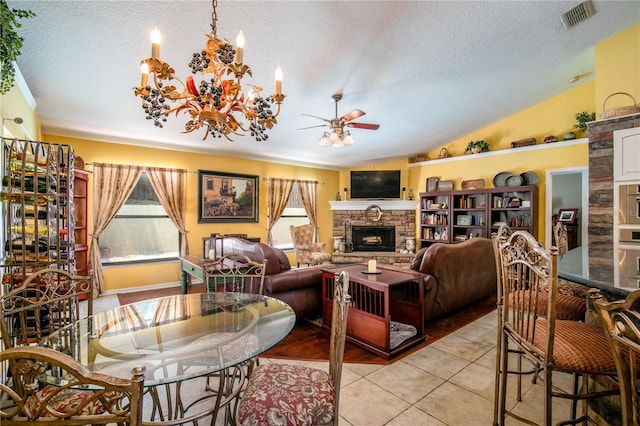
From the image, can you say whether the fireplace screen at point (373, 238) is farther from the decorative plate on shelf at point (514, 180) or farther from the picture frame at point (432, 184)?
the decorative plate on shelf at point (514, 180)

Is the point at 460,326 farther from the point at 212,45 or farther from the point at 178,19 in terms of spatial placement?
the point at 178,19

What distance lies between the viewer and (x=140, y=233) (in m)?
5.16

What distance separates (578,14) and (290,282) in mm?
4108

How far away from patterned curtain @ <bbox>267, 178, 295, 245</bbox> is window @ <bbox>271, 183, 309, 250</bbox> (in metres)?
0.28

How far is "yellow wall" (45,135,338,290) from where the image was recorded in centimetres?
475

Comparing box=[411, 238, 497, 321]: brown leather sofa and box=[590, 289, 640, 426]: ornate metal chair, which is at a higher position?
box=[590, 289, 640, 426]: ornate metal chair

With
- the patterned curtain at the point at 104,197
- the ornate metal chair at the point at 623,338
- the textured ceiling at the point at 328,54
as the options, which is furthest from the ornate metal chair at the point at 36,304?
the patterned curtain at the point at 104,197

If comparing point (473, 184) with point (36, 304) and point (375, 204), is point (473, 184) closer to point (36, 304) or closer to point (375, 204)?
point (375, 204)

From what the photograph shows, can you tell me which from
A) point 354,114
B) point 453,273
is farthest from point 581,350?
point 354,114

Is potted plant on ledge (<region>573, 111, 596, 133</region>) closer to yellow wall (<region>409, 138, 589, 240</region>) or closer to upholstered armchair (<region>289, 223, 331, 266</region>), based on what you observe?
yellow wall (<region>409, 138, 589, 240</region>)

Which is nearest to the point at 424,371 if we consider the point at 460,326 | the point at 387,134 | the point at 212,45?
the point at 460,326

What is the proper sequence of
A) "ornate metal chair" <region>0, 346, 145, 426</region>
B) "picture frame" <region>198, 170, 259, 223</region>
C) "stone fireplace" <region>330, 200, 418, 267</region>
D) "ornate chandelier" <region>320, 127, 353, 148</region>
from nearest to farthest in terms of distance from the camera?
"ornate metal chair" <region>0, 346, 145, 426</region> < "ornate chandelier" <region>320, 127, 353, 148</region> < "picture frame" <region>198, 170, 259, 223</region> < "stone fireplace" <region>330, 200, 418, 267</region>

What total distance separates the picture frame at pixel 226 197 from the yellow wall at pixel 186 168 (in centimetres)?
10

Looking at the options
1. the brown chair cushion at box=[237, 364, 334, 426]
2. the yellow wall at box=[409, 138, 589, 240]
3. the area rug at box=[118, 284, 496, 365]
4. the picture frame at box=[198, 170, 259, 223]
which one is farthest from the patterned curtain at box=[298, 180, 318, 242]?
the brown chair cushion at box=[237, 364, 334, 426]
